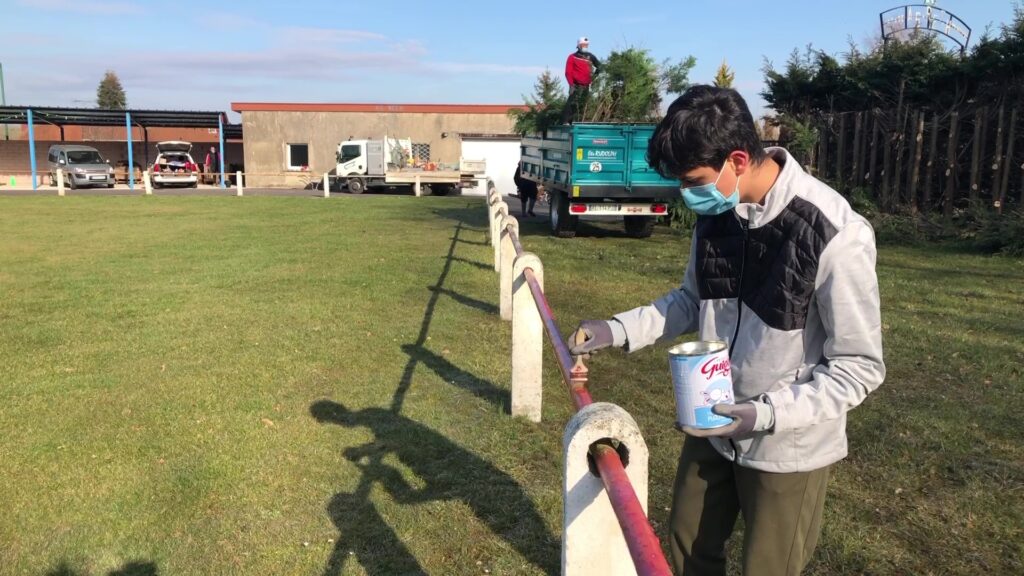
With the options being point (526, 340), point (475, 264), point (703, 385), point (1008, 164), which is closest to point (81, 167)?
point (475, 264)

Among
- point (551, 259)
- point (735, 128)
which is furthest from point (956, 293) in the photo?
point (735, 128)

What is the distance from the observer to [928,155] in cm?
1429

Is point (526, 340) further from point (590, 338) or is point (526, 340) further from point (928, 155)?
point (928, 155)

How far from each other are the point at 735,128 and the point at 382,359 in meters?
4.63

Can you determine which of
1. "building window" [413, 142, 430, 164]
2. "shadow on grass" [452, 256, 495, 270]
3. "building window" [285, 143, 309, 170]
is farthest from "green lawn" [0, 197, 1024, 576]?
"building window" [285, 143, 309, 170]

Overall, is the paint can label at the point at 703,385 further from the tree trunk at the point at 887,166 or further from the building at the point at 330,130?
the building at the point at 330,130

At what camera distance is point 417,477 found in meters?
4.01

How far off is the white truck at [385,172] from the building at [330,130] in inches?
195

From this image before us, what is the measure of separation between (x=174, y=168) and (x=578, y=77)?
2814 cm

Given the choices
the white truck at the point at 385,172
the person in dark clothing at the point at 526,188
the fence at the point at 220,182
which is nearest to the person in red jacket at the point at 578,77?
the person in dark clothing at the point at 526,188

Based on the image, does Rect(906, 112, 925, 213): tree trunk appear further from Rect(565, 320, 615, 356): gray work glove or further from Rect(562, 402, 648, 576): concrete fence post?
Rect(562, 402, 648, 576): concrete fence post

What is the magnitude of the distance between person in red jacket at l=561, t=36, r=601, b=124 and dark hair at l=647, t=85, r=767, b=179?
1318 cm

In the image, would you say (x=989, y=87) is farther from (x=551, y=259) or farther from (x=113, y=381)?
(x=113, y=381)

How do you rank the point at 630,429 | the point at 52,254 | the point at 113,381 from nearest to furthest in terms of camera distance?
the point at 630,429
the point at 113,381
the point at 52,254
